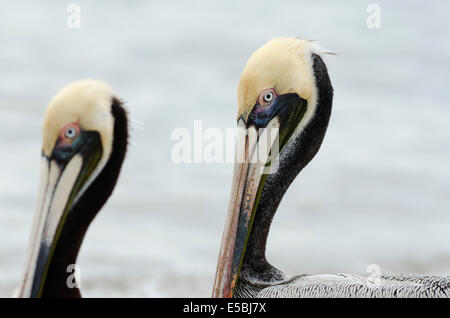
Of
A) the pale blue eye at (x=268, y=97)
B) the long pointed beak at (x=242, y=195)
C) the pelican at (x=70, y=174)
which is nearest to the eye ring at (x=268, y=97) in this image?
the pale blue eye at (x=268, y=97)

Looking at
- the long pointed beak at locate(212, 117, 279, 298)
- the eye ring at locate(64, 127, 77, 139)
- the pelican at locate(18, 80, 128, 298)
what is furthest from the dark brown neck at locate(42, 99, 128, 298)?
the long pointed beak at locate(212, 117, 279, 298)

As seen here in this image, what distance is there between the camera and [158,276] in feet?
27.2

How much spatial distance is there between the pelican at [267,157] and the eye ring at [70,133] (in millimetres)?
870

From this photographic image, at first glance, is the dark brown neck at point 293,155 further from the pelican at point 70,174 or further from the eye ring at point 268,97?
the pelican at point 70,174

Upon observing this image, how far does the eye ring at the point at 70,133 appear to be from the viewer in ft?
15.5

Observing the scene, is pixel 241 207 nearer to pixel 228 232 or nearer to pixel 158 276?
pixel 228 232

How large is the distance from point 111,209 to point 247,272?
5.17 metres

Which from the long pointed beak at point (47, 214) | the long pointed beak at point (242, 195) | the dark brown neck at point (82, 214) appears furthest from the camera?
the long pointed beak at point (242, 195)

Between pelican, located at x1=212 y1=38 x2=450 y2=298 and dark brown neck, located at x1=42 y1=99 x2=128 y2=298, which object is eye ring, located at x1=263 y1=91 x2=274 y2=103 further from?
dark brown neck, located at x1=42 y1=99 x2=128 y2=298

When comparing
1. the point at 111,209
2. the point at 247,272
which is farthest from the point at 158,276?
the point at 247,272

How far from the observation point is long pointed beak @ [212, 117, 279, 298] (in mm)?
4777

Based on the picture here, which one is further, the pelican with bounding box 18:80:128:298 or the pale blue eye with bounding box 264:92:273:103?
the pale blue eye with bounding box 264:92:273:103
